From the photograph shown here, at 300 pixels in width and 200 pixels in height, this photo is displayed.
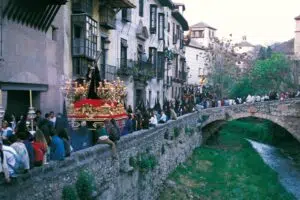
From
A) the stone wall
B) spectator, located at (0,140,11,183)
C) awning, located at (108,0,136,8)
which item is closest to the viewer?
spectator, located at (0,140,11,183)

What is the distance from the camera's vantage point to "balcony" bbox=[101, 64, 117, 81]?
1017 inches

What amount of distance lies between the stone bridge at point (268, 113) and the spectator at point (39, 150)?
3001 centimetres

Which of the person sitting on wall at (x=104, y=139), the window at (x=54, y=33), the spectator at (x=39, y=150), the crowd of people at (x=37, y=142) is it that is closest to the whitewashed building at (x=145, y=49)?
the window at (x=54, y=33)

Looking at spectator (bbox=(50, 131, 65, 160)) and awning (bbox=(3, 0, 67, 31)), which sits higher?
awning (bbox=(3, 0, 67, 31))

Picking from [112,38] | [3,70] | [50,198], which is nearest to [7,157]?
[50,198]

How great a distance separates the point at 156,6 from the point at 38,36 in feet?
60.3

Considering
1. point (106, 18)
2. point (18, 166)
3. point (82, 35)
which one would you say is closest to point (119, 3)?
point (106, 18)

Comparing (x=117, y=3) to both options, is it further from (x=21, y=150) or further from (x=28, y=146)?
(x=21, y=150)

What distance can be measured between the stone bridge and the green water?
2.40 m

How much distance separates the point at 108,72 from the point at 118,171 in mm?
11530

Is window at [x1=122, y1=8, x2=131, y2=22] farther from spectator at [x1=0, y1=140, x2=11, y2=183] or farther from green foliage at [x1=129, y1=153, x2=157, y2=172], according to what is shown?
spectator at [x1=0, y1=140, x2=11, y2=183]

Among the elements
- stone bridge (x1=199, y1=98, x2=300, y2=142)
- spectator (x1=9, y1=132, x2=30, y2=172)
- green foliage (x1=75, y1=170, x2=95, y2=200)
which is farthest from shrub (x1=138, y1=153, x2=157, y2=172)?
stone bridge (x1=199, y1=98, x2=300, y2=142)

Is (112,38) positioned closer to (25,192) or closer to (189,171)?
(189,171)

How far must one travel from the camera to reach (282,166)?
3681cm
